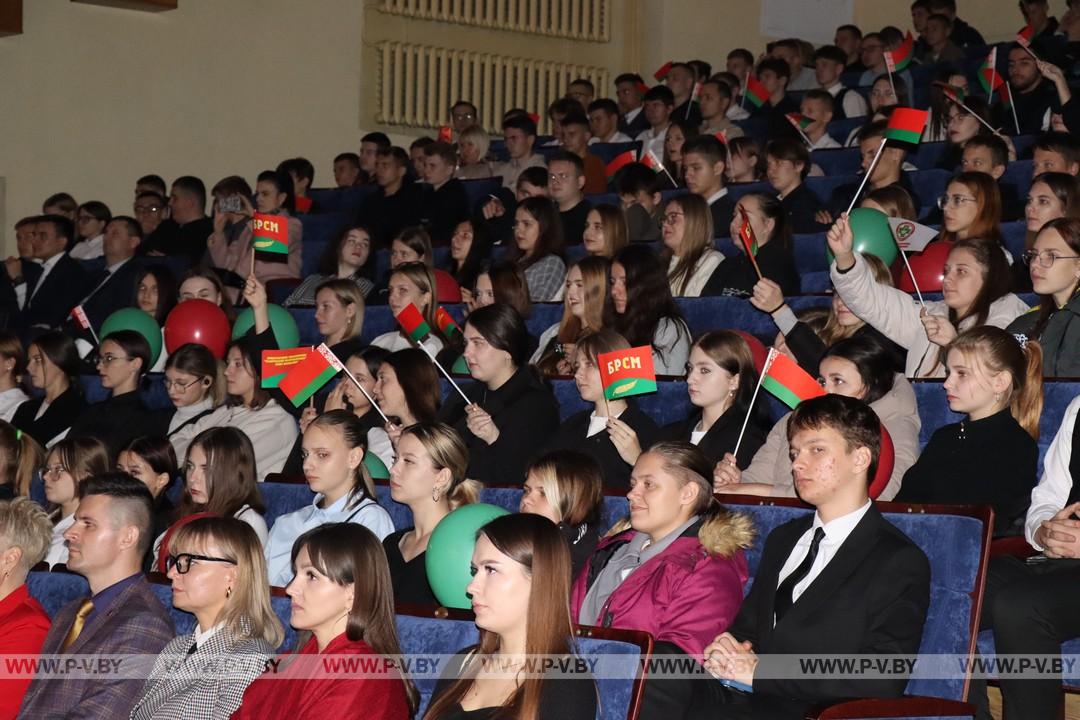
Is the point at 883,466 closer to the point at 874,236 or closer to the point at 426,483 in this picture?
the point at 426,483

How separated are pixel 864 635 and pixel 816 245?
3.23 m

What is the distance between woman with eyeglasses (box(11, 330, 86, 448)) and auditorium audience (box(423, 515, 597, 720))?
3.47 meters

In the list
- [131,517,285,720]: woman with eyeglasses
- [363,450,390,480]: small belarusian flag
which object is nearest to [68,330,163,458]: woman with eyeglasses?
[363,450,390,480]: small belarusian flag

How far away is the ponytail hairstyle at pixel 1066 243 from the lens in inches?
153

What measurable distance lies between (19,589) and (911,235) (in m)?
3.04

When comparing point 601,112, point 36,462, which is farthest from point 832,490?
point 601,112

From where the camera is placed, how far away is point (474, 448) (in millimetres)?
4406

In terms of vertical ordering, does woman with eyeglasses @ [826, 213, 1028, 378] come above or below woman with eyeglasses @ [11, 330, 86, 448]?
above

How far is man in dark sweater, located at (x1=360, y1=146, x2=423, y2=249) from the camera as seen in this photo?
7.66 meters

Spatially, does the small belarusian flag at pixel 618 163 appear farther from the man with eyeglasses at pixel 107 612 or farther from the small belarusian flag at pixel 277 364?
the man with eyeglasses at pixel 107 612

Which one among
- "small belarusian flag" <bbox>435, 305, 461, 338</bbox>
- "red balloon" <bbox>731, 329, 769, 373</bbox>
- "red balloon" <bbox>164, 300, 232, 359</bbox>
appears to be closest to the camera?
"red balloon" <bbox>731, 329, 769, 373</bbox>

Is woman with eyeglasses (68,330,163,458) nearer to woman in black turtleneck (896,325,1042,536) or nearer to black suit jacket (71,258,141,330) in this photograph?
black suit jacket (71,258,141,330)

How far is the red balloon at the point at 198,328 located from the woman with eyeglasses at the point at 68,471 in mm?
1402

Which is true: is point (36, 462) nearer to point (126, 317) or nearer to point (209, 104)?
point (126, 317)
